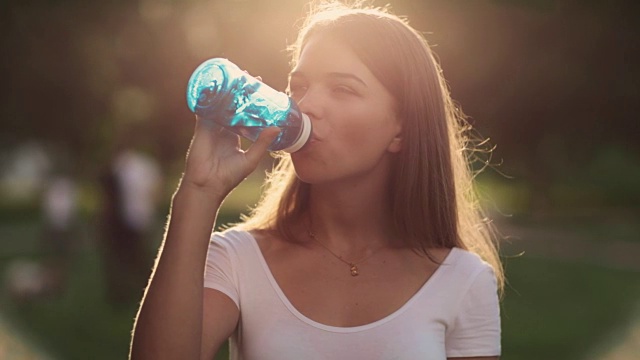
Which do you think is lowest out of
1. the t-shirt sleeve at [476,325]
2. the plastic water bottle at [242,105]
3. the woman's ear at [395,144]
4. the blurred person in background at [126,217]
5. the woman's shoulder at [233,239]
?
the blurred person in background at [126,217]

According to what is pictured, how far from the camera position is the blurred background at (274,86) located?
12.8 m

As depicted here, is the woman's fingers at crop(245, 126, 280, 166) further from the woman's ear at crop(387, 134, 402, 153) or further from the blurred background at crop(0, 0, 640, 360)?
the blurred background at crop(0, 0, 640, 360)

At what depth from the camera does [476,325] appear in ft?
11.5

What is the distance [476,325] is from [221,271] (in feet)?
2.68

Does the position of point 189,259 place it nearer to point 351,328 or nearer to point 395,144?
point 351,328

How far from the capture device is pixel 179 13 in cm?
2366

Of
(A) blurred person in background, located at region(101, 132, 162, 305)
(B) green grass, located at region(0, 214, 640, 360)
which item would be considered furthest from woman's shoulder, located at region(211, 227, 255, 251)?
(A) blurred person in background, located at region(101, 132, 162, 305)

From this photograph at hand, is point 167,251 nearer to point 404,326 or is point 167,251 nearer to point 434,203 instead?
point 404,326

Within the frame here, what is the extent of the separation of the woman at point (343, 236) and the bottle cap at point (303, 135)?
35mm

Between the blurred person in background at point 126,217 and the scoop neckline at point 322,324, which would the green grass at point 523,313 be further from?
the scoop neckline at point 322,324

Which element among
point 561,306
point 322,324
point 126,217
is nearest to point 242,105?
point 322,324

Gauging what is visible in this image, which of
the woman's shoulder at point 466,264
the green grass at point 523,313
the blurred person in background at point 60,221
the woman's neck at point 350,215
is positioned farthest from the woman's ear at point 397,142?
the blurred person in background at point 60,221

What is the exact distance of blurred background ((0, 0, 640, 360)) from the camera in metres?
12.8

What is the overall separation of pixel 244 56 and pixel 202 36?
964 mm
